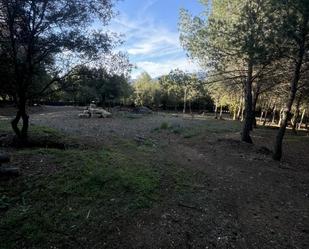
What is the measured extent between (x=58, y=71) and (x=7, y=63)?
172 centimetres

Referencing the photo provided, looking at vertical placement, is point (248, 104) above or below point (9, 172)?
above

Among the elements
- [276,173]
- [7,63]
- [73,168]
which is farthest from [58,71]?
[276,173]

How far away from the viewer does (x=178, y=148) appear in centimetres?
1198

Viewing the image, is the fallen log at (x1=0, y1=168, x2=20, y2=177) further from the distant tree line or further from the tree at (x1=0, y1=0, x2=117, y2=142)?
the distant tree line

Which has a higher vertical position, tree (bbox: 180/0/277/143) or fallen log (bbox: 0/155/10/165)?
tree (bbox: 180/0/277/143)

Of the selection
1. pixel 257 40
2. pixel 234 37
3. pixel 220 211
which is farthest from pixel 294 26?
pixel 220 211

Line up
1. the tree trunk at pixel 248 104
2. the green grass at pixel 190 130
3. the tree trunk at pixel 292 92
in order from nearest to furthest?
1. the tree trunk at pixel 292 92
2. the tree trunk at pixel 248 104
3. the green grass at pixel 190 130

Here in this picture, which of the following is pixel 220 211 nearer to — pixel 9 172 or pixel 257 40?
pixel 9 172

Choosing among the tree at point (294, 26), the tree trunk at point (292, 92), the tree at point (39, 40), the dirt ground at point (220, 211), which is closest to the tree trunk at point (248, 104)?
the tree trunk at point (292, 92)

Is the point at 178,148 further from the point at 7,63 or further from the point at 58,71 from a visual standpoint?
the point at 7,63

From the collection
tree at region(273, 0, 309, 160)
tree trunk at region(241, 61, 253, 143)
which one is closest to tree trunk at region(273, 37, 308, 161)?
tree at region(273, 0, 309, 160)

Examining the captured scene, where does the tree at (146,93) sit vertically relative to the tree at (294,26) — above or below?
below

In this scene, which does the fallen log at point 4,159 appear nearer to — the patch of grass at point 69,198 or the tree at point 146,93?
the patch of grass at point 69,198

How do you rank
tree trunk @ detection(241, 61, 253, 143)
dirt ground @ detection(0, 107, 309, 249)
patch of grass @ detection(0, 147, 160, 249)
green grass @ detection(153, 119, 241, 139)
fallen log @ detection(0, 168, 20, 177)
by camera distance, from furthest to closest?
green grass @ detection(153, 119, 241, 139)
tree trunk @ detection(241, 61, 253, 143)
fallen log @ detection(0, 168, 20, 177)
dirt ground @ detection(0, 107, 309, 249)
patch of grass @ detection(0, 147, 160, 249)
